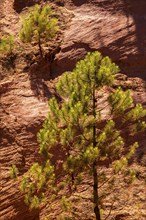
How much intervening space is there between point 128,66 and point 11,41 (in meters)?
5.26

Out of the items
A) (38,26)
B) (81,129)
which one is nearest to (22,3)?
(38,26)

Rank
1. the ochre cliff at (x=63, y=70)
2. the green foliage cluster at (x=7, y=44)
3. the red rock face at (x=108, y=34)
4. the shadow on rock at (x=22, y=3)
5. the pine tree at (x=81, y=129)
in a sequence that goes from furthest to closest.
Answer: the shadow on rock at (x=22, y=3)
the red rock face at (x=108, y=34)
the green foliage cluster at (x=7, y=44)
the ochre cliff at (x=63, y=70)
the pine tree at (x=81, y=129)

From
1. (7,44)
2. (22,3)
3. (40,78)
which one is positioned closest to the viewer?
(40,78)

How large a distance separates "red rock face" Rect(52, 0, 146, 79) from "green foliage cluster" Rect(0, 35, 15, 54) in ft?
6.85

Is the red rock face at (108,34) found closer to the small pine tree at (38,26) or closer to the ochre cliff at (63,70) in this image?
the ochre cliff at (63,70)

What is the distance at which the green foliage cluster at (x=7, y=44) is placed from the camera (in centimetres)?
1502

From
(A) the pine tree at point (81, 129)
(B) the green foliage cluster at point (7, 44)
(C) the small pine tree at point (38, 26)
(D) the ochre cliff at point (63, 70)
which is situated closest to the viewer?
(A) the pine tree at point (81, 129)

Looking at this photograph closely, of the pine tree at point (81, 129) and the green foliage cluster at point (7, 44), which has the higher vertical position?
the green foliage cluster at point (7, 44)

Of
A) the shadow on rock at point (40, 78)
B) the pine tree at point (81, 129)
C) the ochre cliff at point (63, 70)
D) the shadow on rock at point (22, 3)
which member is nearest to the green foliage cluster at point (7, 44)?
the ochre cliff at point (63, 70)

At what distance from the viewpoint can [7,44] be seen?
15.1m

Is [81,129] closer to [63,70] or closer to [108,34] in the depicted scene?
[63,70]

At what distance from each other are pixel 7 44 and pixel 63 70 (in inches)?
108

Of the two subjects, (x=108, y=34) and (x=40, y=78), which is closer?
(x=40, y=78)

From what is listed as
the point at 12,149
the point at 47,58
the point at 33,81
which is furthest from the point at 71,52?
the point at 12,149
